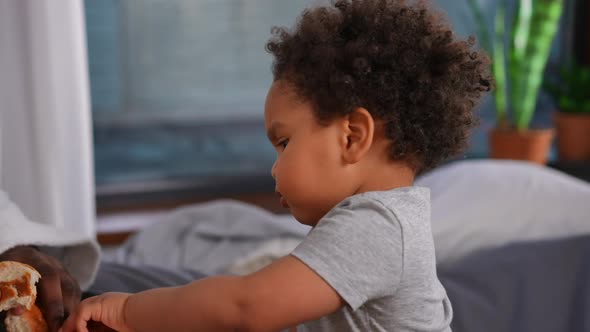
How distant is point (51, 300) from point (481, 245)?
1232 mm

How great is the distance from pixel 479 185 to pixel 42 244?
4.15 feet

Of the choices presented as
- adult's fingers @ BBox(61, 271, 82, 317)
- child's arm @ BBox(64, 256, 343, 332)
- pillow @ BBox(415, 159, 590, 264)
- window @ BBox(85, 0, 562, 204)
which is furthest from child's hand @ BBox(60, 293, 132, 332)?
window @ BBox(85, 0, 562, 204)

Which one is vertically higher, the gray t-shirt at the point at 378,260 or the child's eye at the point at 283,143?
the child's eye at the point at 283,143

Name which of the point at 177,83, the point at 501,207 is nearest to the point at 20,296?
the point at 501,207

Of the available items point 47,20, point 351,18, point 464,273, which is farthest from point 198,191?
point 351,18

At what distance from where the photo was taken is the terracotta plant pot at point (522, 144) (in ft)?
10.7

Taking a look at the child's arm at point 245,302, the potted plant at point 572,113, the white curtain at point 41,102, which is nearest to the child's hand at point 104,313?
the child's arm at point 245,302

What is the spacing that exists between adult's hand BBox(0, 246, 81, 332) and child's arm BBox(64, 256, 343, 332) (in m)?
0.13

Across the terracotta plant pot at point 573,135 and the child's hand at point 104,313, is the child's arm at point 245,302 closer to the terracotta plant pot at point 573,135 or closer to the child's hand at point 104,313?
the child's hand at point 104,313

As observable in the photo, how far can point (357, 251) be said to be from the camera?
820mm

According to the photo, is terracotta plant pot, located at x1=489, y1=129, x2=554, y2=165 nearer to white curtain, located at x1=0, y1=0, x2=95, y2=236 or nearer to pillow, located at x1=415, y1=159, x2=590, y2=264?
pillow, located at x1=415, y1=159, x2=590, y2=264

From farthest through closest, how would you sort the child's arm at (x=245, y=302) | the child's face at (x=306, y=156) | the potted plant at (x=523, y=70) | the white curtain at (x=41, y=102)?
1. the potted plant at (x=523, y=70)
2. the white curtain at (x=41, y=102)
3. the child's face at (x=306, y=156)
4. the child's arm at (x=245, y=302)

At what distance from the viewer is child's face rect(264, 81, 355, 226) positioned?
897mm

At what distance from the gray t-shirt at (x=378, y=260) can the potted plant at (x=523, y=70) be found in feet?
7.96
